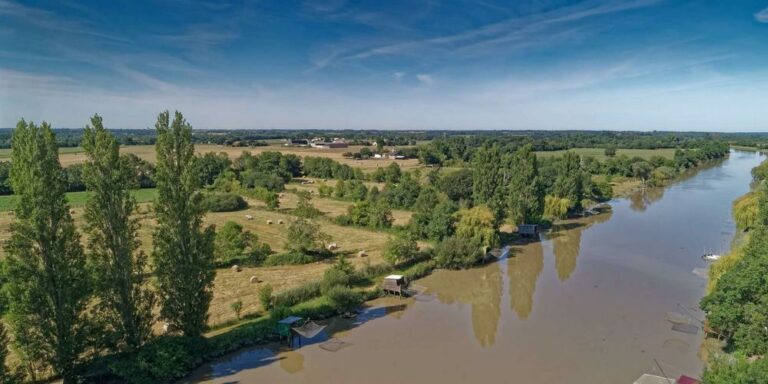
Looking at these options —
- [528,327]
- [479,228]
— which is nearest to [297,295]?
[528,327]

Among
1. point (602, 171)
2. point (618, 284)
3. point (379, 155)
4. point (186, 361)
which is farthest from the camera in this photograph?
point (379, 155)

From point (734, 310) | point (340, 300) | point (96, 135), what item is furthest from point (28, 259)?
point (734, 310)

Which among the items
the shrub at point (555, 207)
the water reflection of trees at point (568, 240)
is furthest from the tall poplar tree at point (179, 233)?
the shrub at point (555, 207)

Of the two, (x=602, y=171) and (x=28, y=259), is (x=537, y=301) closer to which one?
(x=28, y=259)

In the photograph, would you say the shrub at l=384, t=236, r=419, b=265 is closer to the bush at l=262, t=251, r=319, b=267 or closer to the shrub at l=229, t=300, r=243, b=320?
the bush at l=262, t=251, r=319, b=267

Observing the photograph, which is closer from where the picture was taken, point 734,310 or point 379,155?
point 734,310

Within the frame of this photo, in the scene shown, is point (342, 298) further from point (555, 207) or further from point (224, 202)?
point (224, 202)
